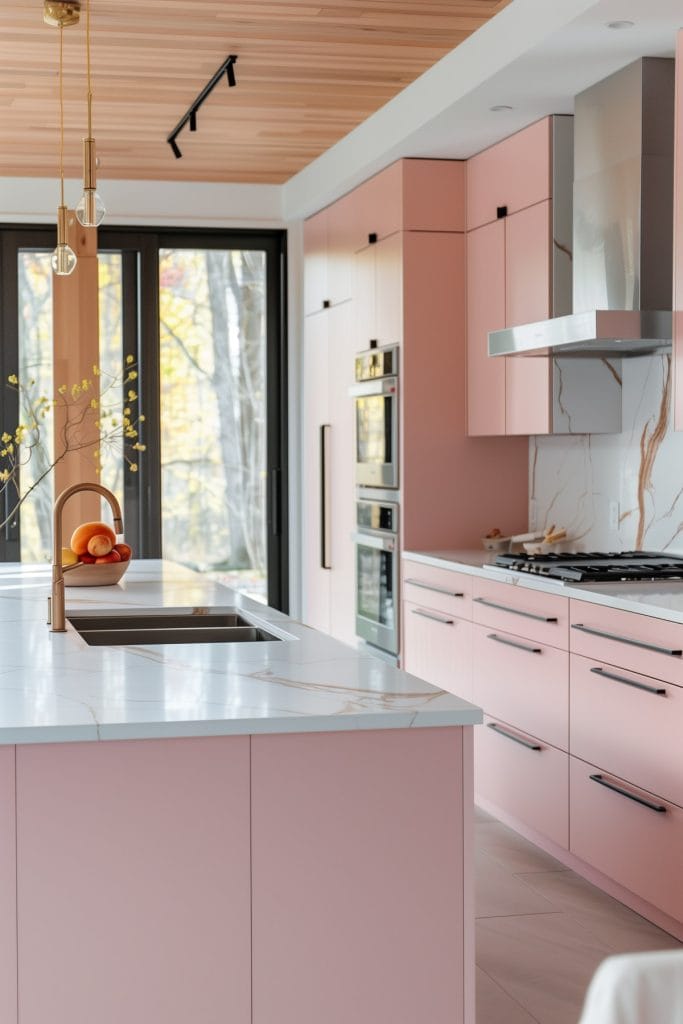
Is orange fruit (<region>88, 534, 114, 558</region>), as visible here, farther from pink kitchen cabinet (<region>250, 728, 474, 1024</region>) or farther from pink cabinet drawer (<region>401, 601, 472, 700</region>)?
pink kitchen cabinet (<region>250, 728, 474, 1024</region>)

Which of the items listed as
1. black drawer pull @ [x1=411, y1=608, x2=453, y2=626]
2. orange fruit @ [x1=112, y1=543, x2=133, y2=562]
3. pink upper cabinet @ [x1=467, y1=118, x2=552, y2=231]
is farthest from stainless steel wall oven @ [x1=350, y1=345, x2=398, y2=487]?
orange fruit @ [x1=112, y1=543, x2=133, y2=562]

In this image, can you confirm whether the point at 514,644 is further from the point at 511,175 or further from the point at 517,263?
the point at 511,175

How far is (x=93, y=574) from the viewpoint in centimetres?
390

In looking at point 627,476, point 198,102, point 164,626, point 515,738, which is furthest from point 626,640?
point 198,102

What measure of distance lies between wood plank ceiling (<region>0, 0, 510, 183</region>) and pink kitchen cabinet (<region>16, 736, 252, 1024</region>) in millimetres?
2849

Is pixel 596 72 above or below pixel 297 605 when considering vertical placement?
Result: above

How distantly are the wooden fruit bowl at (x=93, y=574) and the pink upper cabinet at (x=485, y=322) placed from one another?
177cm

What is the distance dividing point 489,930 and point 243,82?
10.6 ft

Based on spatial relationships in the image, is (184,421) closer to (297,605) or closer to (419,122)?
(297,605)

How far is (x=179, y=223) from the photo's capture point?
6809mm

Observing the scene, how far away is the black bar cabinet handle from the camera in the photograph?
6.43 m

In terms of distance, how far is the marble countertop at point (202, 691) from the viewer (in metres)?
1.95

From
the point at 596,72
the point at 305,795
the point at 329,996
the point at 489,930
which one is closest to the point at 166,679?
the point at 305,795

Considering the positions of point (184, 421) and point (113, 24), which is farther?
point (184, 421)
